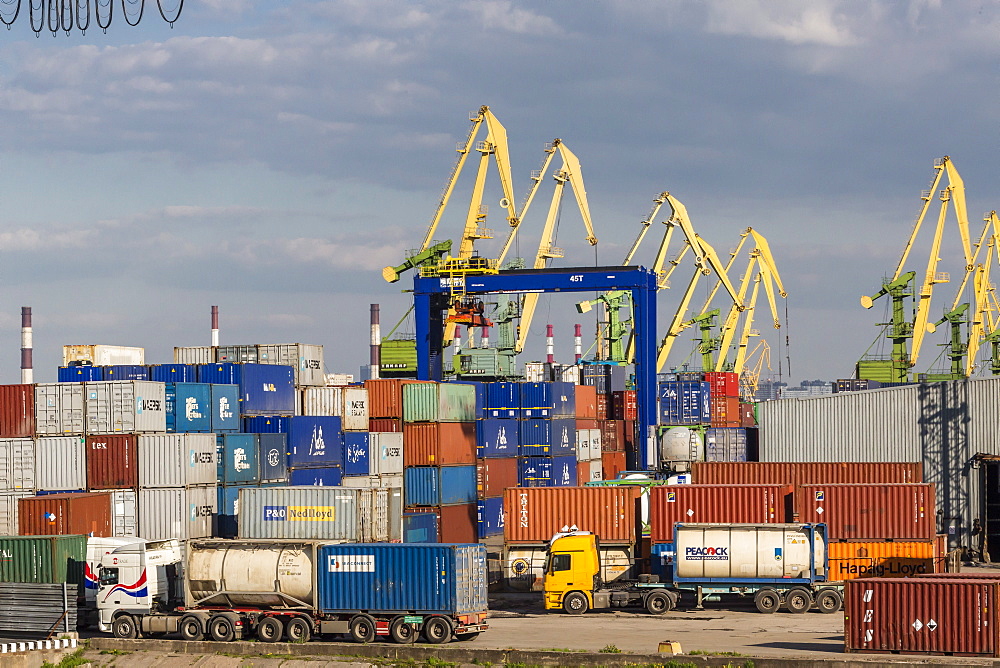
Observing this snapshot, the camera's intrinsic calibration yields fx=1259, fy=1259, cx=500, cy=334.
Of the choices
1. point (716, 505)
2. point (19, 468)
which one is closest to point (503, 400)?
point (716, 505)

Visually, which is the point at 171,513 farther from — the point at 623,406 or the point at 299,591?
the point at 623,406

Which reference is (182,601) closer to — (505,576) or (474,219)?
(505,576)

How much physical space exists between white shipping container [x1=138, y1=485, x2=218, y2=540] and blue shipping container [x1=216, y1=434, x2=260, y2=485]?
1.53 meters

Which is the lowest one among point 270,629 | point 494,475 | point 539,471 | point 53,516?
point 270,629

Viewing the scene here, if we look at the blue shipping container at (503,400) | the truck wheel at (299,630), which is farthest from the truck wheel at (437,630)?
the blue shipping container at (503,400)

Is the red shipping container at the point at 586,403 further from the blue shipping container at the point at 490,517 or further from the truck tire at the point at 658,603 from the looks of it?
the truck tire at the point at 658,603

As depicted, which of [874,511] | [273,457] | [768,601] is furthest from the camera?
[273,457]

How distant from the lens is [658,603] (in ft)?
136

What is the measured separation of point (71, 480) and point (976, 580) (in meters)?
31.6

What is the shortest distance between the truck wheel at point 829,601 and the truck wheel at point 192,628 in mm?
19506

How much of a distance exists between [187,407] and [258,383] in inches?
218

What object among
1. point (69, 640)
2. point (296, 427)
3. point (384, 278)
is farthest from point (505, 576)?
point (384, 278)

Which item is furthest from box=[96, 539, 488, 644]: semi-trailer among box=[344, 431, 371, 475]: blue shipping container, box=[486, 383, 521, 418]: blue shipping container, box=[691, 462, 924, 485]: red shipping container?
box=[486, 383, 521, 418]: blue shipping container

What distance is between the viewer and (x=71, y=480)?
1841 inches
